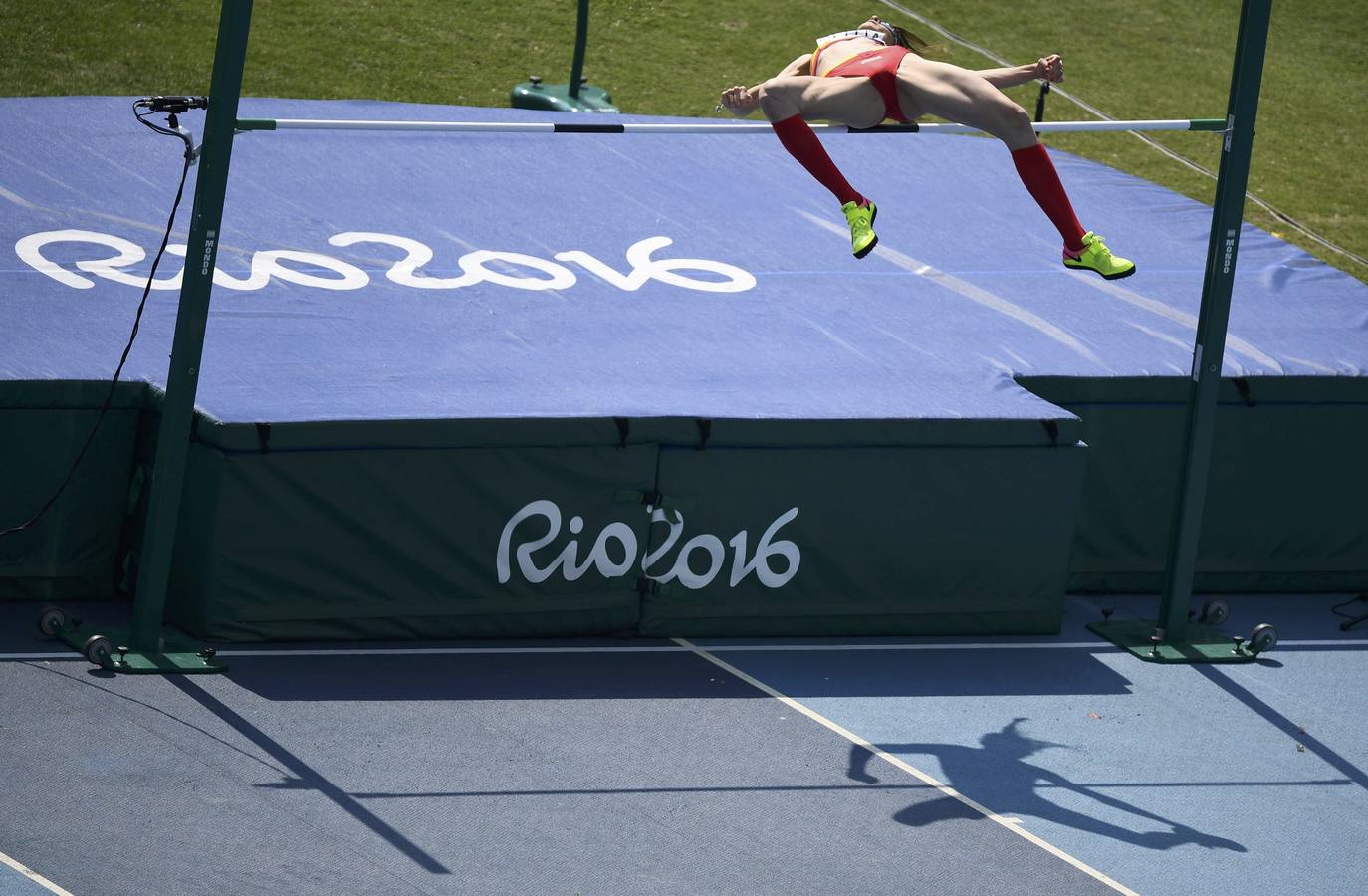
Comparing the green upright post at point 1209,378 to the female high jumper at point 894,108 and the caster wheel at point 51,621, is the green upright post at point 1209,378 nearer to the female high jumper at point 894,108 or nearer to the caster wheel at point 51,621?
the female high jumper at point 894,108

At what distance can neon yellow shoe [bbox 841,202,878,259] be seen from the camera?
6355 millimetres

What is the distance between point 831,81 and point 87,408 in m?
2.91

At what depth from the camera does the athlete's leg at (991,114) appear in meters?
6.30

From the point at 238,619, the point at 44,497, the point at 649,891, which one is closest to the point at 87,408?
the point at 44,497

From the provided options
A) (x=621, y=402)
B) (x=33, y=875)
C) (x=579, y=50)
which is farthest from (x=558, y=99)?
(x=33, y=875)

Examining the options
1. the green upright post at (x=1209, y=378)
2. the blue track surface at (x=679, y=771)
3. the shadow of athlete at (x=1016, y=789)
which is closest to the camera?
the blue track surface at (x=679, y=771)

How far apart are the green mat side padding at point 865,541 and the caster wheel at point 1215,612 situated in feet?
2.21

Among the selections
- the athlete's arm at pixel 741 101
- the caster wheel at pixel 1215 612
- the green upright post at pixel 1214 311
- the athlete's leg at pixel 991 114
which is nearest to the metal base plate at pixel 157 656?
the athlete's arm at pixel 741 101

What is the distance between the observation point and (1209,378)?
23.8 ft

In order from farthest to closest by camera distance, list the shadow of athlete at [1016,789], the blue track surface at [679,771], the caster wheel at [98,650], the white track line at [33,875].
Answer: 1. the caster wheel at [98,650]
2. the shadow of athlete at [1016,789]
3. the blue track surface at [679,771]
4. the white track line at [33,875]

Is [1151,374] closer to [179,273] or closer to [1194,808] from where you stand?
[1194,808]

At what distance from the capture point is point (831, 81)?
21.3ft

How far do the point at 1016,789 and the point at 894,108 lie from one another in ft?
7.94

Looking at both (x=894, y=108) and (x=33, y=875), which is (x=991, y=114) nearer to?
(x=894, y=108)
